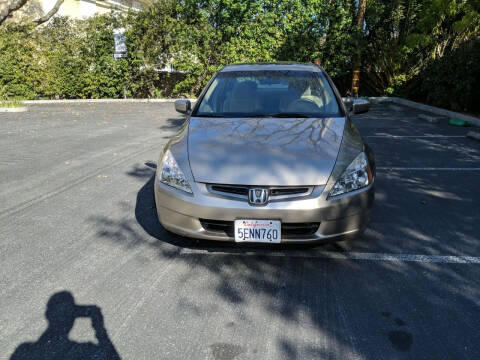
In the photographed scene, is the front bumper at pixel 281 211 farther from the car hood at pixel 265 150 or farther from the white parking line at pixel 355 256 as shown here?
the white parking line at pixel 355 256

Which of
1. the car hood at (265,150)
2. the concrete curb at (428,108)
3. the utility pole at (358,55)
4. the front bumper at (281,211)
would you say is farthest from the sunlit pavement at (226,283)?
the utility pole at (358,55)

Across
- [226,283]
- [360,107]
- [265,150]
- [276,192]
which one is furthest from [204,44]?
[226,283]

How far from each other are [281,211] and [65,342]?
165 cm

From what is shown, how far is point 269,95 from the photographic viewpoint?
15.0ft

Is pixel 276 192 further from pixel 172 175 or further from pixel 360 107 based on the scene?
pixel 360 107

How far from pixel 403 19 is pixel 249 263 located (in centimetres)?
1506

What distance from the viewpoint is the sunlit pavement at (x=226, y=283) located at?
2445 mm

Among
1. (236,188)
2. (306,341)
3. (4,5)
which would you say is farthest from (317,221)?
(4,5)

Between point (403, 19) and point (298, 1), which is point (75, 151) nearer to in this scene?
point (298, 1)

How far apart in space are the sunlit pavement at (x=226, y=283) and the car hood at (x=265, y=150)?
768 millimetres

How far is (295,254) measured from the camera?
3580 millimetres

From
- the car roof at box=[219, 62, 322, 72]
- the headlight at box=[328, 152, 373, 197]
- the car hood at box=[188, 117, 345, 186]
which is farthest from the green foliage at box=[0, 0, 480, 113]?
the headlight at box=[328, 152, 373, 197]

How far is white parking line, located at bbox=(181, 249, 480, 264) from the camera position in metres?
3.44

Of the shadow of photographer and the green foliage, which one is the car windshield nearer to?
the shadow of photographer
